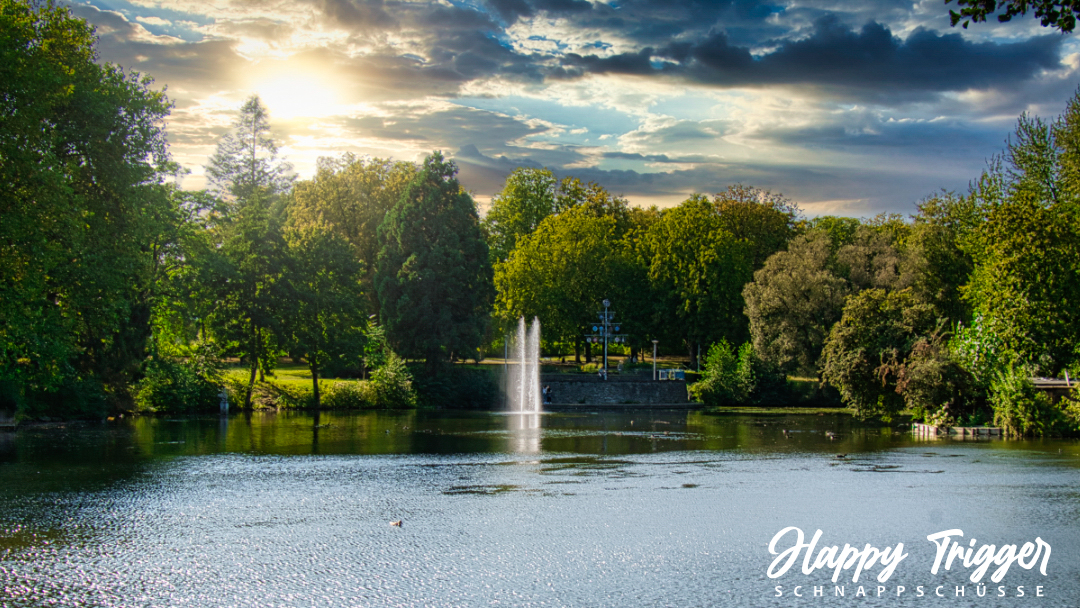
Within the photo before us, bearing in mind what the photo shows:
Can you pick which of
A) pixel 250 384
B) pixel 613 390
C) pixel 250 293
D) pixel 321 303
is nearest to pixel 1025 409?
pixel 613 390

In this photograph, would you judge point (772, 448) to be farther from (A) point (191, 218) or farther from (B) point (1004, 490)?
(A) point (191, 218)

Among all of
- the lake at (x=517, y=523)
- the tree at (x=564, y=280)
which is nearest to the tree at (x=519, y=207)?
the tree at (x=564, y=280)

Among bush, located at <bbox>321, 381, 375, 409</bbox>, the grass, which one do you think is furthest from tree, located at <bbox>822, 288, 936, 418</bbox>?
bush, located at <bbox>321, 381, 375, 409</bbox>

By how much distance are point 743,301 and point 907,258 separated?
11767 millimetres

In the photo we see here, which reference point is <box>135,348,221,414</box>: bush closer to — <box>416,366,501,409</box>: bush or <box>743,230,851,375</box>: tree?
<box>416,366,501,409</box>: bush

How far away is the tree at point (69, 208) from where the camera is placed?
1070 inches

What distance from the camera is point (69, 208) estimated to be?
28266mm

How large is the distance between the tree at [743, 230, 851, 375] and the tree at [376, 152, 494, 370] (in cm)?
1743

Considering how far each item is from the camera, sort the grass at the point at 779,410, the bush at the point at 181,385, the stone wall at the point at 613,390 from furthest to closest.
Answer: the stone wall at the point at 613,390 → the grass at the point at 779,410 → the bush at the point at 181,385

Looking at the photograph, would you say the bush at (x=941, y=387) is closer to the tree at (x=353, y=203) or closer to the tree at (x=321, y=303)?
the tree at (x=321, y=303)

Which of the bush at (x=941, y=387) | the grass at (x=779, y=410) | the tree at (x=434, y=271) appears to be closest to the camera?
the bush at (x=941, y=387)

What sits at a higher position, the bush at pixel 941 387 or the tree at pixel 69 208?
the tree at pixel 69 208

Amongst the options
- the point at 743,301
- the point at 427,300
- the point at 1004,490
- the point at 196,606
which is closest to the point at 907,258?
the point at 743,301

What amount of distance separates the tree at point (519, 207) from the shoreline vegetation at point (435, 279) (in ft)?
0.91
